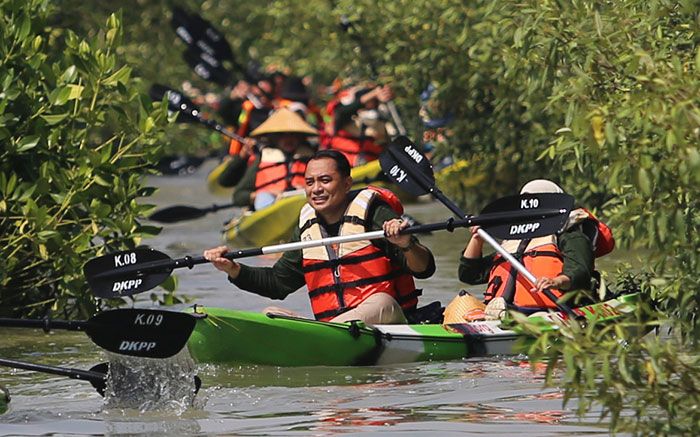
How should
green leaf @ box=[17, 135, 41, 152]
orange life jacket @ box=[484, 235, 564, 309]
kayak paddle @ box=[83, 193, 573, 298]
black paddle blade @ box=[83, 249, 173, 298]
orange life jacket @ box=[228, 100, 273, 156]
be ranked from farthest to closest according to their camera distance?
orange life jacket @ box=[228, 100, 273, 156] → green leaf @ box=[17, 135, 41, 152] → orange life jacket @ box=[484, 235, 564, 309] → black paddle blade @ box=[83, 249, 173, 298] → kayak paddle @ box=[83, 193, 573, 298]

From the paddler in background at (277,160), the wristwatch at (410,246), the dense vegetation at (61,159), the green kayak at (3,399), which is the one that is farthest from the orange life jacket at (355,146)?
the green kayak at (3,399)

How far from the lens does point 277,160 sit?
626 inches

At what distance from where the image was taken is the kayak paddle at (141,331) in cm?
706

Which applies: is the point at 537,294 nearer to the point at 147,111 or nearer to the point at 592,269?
the point at 592,269

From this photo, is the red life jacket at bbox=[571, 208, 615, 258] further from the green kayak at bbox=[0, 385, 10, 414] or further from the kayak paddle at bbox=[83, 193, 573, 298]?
the green kayak at bbox=[0, 385, 10, 414]

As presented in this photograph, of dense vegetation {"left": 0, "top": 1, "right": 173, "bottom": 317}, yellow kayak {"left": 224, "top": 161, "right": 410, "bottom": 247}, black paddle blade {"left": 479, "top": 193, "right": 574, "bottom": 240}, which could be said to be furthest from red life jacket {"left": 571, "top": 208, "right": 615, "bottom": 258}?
yellow kayak {"left": 224, "top": 161, "right": 410, "bottom": 247}

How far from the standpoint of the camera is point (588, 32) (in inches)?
268

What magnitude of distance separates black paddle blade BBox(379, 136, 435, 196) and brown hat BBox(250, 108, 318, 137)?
6.28 metres

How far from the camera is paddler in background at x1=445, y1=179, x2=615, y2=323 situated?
8.58 meters

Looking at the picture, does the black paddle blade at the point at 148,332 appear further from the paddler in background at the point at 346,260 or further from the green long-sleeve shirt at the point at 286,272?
the green long-sleeve shirt at the point at 286,272

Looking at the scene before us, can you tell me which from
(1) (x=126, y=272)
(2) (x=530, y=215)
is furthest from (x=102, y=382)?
(2) (x=530, y=215)

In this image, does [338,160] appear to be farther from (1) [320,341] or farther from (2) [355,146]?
(2) [355,146]

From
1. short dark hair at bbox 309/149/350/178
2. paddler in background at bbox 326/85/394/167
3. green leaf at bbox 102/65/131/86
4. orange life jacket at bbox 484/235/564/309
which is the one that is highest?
paddler in background at bbox 326/85/394/167

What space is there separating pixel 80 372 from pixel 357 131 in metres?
11.6
